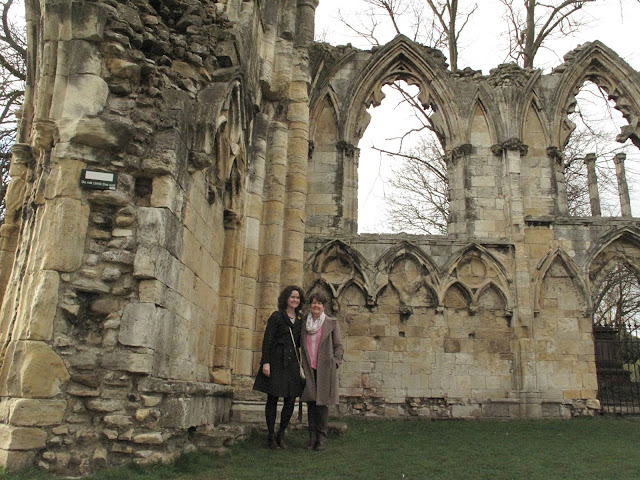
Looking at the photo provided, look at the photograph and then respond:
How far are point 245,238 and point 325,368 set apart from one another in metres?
2.83

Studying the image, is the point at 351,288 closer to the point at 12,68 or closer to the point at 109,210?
the point at 109,210

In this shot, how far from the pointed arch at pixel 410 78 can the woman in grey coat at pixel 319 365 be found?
705cm

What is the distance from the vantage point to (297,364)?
5719 millimetres

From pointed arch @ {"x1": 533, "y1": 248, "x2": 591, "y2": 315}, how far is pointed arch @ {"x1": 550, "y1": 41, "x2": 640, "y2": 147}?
2.76 metres

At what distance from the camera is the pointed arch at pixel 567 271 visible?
11156mm

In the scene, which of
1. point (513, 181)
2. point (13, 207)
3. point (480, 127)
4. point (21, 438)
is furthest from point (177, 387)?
point (480, 127)

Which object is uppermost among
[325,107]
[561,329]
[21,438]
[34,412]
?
[325,107]

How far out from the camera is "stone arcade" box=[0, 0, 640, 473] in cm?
439

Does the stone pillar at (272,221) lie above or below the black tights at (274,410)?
above

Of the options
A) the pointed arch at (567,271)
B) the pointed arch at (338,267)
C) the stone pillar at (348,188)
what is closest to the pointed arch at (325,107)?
the stone pillar at (348,188)

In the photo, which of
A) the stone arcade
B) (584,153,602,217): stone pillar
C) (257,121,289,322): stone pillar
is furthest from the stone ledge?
(584,153,602,217): stone pillar

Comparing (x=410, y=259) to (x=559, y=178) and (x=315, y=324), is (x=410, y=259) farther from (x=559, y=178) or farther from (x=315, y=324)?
(x=315, y=324)

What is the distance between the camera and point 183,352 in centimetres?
543

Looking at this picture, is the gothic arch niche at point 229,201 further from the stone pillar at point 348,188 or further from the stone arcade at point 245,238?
the stone pillar at point 348,188
